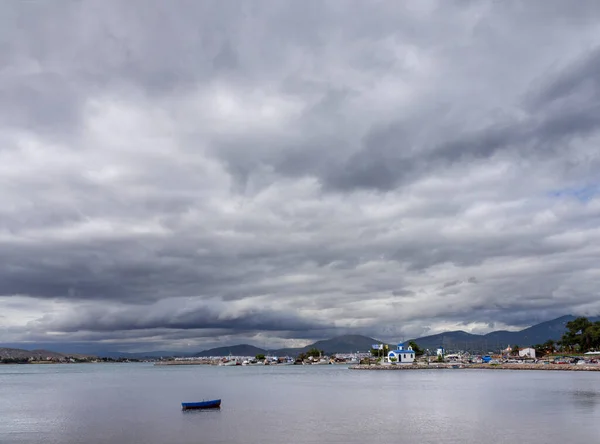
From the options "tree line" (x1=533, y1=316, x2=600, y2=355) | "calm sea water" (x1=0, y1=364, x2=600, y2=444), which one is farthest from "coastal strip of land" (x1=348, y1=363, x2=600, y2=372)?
"calm sea water" (x1=0, y1=364, x2=600, y2=444)

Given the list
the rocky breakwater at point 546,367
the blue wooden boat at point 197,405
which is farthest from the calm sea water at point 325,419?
the rocky breakwater at point 546,367

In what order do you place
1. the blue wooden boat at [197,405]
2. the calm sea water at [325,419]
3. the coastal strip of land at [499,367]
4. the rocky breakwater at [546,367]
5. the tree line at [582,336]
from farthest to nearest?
the tree line at [582,336] < the coastal strip of land at [499,367] < the rocky breakwater at [546,367] < the blue wooden boat at [197,405] < the calm sea water at [325,419]

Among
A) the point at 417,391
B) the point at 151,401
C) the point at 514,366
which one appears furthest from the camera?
the point at 514,366

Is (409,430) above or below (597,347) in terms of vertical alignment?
below

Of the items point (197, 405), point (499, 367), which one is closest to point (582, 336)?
point (499, 367)

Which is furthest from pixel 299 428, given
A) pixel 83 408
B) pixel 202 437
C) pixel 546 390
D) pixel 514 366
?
pixel 514 366

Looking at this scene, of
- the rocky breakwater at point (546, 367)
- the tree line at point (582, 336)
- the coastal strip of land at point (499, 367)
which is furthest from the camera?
the tree line at point (582, 336)

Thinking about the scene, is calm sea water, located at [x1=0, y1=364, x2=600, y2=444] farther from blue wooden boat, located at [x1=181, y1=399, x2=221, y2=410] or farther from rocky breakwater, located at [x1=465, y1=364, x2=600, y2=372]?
rocky breakwater, located at [x1=465, y1=364, x2=600, y2=372]

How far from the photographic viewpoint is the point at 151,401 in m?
80.2

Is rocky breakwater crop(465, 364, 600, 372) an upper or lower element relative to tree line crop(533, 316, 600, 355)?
lower

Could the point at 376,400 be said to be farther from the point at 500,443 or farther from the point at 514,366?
the point at 514,366

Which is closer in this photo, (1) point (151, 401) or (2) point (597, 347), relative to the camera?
(1) point (151, 401)

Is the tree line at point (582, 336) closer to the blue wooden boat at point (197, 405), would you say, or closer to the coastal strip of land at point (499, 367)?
the coastal strip of land at point (499, 367)

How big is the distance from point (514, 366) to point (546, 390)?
92.7m
